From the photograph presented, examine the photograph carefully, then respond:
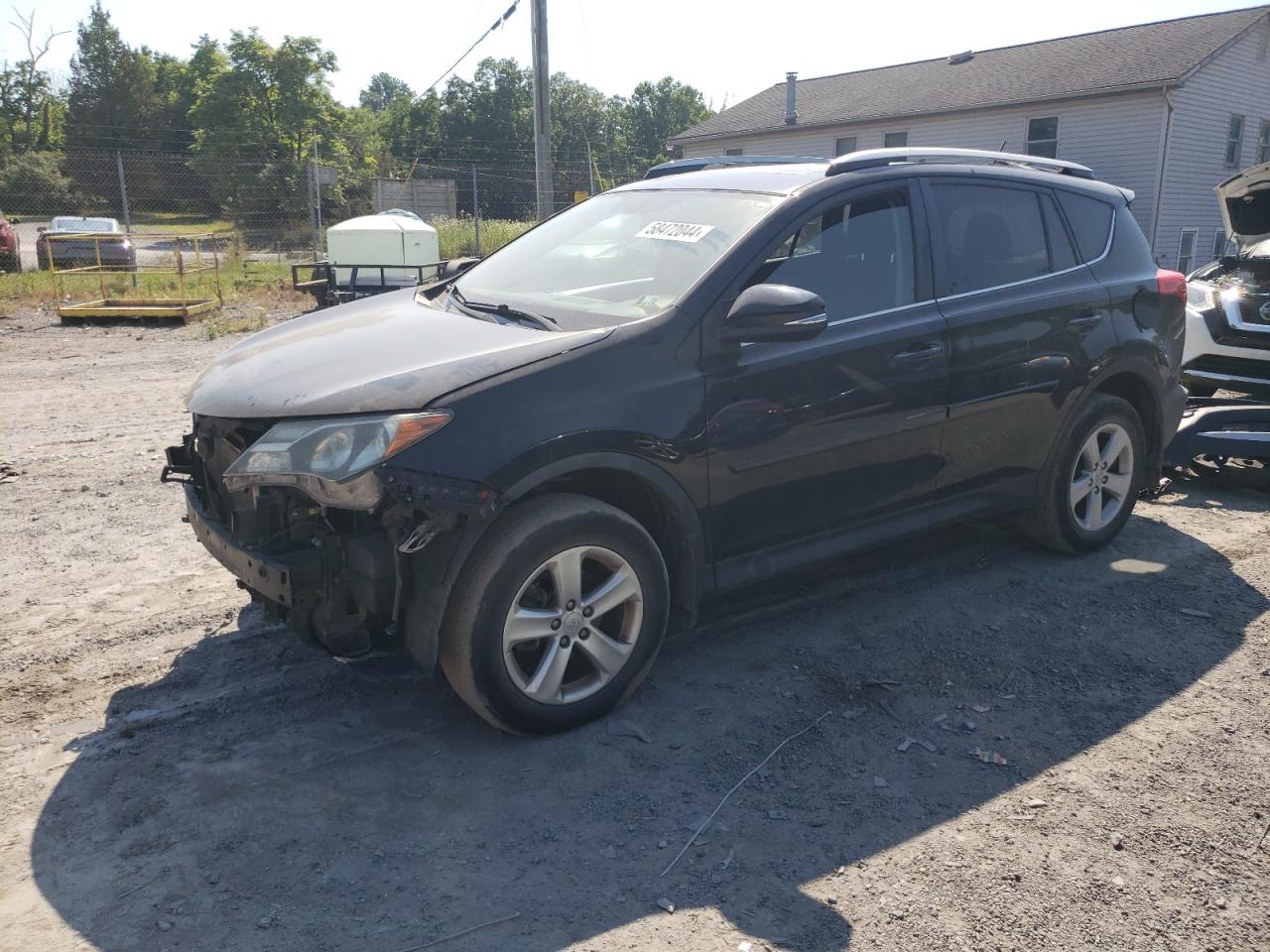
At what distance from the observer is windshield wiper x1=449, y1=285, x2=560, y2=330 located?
379 centimetres

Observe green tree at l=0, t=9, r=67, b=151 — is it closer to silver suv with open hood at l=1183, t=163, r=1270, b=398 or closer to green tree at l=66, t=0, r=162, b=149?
green tree at l=66, t=0, r=162, b=149

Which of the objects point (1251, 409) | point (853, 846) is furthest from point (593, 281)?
point (1251, 409)

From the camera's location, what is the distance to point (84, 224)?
85.3ft

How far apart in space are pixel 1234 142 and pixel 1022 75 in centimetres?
575

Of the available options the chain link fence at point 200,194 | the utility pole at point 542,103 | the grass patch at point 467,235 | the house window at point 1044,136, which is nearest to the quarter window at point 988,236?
the utility pole at point 542,103

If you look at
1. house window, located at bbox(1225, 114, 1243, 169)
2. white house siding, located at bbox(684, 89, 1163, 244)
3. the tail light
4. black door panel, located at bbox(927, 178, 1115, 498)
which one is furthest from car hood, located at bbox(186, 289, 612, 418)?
house window, located at bbox(1225, 114, 1243, 169)

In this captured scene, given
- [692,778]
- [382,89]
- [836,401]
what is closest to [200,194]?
[836,401]

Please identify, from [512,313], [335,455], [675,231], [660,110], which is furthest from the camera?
[660,110]

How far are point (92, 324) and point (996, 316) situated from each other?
1392cm

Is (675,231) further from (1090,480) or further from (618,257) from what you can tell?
(1090,480)

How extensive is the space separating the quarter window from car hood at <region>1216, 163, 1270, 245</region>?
6103 millimetres

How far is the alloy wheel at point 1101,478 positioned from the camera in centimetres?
519

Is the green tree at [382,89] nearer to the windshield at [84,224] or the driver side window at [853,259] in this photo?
the windshield at [84,224]

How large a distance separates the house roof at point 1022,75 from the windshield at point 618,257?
81.7 feet
